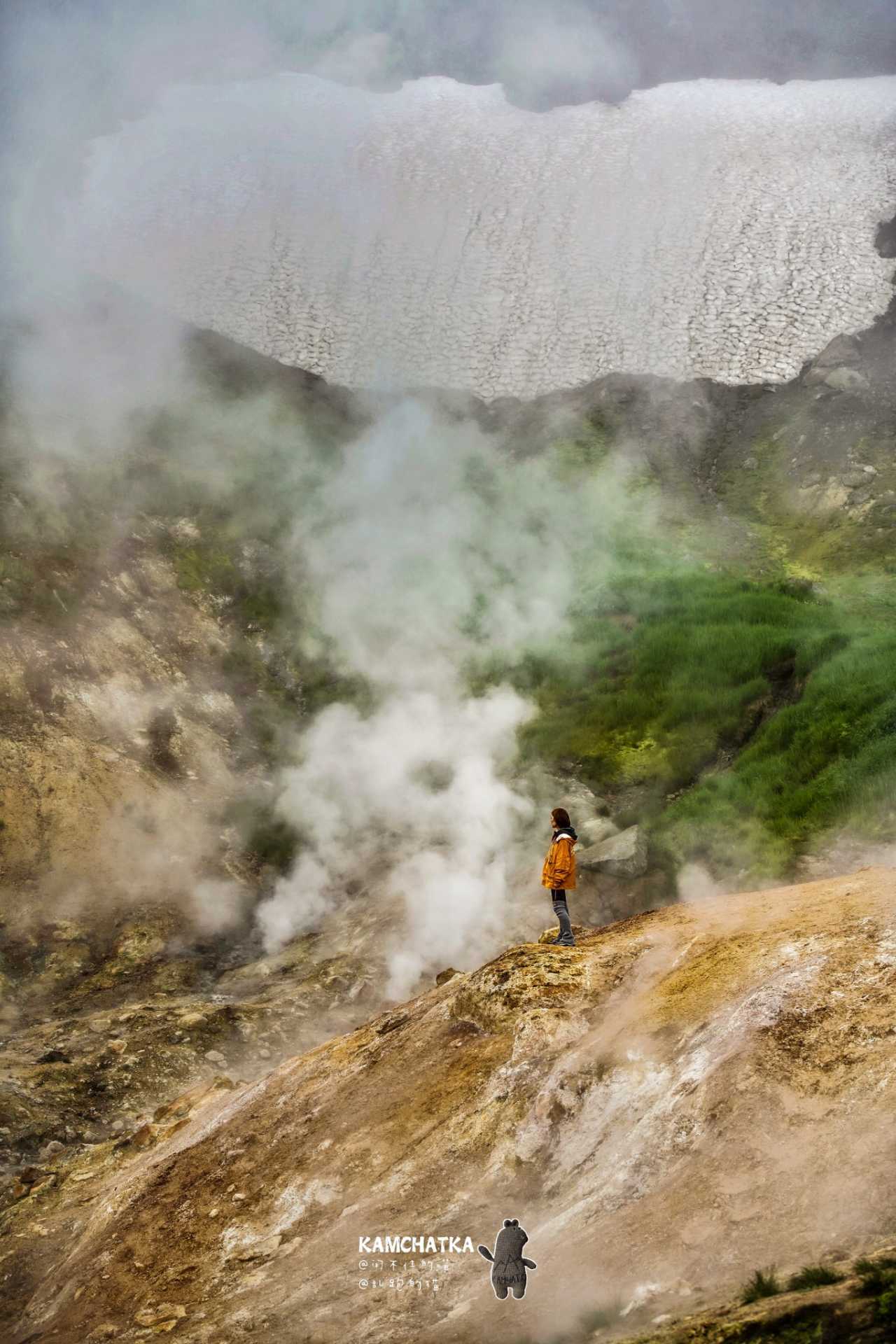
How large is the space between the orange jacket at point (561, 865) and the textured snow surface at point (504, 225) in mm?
15794

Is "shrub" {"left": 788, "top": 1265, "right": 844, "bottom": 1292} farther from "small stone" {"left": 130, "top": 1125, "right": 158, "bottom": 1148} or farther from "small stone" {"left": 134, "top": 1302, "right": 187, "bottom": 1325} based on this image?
"small stone" {"left": 130, "top": 1125, "right": 158, "bottom": 1148}

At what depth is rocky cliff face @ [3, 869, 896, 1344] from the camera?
416 centimetres

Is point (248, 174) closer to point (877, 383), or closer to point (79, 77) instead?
point (79, 77)

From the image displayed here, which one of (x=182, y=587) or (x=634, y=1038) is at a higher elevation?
(x=182, y=587)

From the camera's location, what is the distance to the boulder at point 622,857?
10555mm

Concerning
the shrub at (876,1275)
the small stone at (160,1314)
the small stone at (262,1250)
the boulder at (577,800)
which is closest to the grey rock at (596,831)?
the boulder at (577,800)

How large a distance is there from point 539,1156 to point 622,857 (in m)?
5.54

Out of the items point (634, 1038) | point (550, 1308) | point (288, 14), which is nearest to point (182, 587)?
→ point (634, 1038)

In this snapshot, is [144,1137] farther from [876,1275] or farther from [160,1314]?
[876,1275]

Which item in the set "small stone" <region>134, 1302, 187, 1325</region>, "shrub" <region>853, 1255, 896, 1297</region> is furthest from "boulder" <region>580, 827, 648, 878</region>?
"shrub" <region>853, 1255, 896, 1297</region>

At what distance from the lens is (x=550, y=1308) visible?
160 inches

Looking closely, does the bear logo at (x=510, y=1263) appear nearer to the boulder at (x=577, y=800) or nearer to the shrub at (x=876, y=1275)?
the shrub at (x=876, y=1275)

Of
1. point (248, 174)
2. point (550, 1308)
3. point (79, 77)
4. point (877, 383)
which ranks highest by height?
point (79, 77)

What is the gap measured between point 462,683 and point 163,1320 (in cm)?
1065
